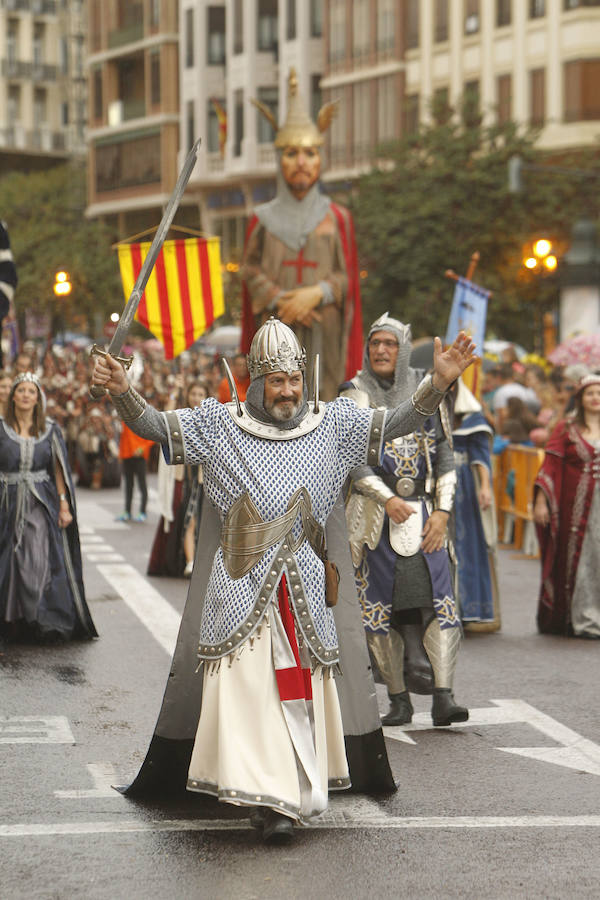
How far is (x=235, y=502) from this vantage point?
6.80 metres

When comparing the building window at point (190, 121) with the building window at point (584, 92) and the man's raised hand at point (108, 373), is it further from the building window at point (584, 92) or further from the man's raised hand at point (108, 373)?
the man's raised hand at point (108, 373)

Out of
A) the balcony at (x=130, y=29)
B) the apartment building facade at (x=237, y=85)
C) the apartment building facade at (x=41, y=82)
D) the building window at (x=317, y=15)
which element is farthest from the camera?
the apartment building facade at (x=41, y=82)

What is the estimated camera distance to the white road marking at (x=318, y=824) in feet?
21.6

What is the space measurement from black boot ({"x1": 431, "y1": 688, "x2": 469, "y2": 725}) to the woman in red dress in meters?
3.81

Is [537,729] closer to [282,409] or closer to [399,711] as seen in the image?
[399,711]

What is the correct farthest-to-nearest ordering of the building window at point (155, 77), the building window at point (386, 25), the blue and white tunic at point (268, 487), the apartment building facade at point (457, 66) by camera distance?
the building window at point (155, 77), the building window at point (386, 25), the apartment building facade at point (457, 66), the blue and white tunic at point (268, 487)

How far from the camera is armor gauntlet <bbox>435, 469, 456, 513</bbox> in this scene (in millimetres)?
8805

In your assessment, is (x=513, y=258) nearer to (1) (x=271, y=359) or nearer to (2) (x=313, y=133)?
(2) (x=313, y=133)

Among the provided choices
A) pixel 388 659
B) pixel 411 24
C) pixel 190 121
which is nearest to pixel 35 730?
pixel 388 659

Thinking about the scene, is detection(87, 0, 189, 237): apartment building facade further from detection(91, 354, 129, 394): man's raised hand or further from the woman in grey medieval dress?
detection(91, 354, 129, 394): man's raised hand

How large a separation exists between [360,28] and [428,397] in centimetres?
5489

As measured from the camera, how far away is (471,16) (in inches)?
2137

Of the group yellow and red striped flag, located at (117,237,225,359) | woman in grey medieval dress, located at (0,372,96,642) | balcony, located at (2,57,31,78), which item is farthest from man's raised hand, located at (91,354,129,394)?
balcony, located at (2,57,31,78)

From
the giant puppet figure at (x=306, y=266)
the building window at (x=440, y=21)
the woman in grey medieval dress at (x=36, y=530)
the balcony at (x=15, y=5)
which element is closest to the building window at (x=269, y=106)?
the building window at (x=440, y=21)
